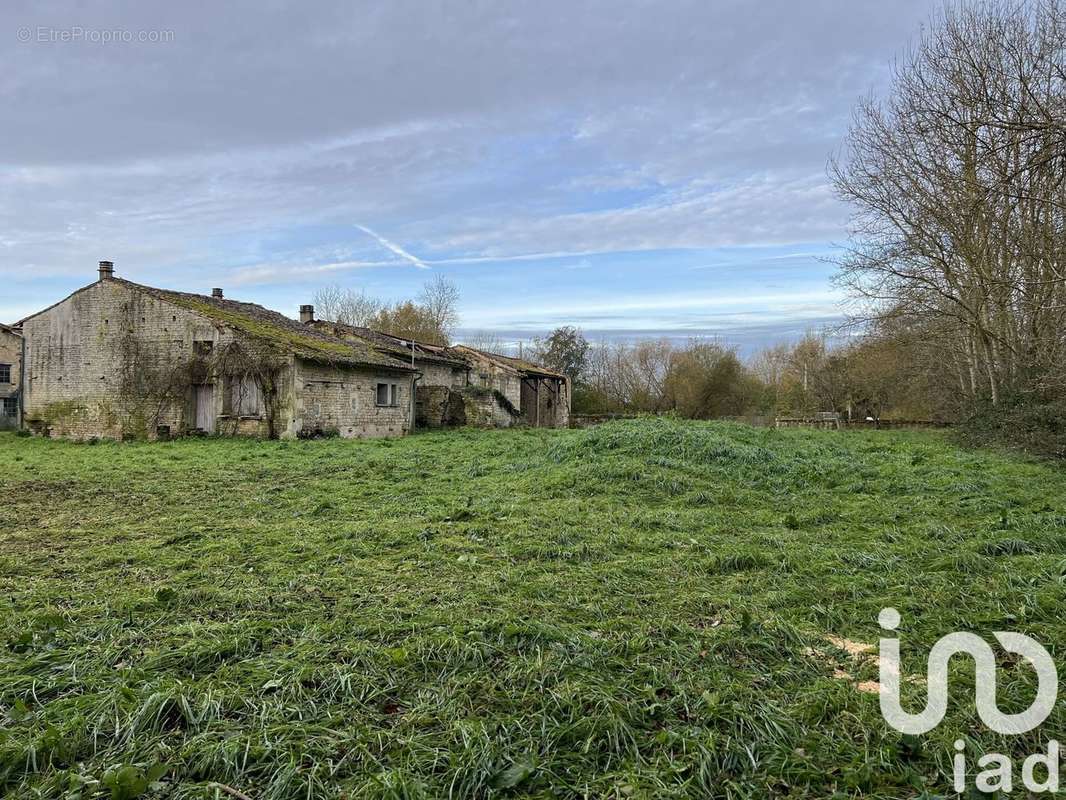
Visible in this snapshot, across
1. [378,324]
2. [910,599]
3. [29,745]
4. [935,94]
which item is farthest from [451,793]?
[378,324]

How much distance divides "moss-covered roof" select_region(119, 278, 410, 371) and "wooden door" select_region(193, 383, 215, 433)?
7.35ft

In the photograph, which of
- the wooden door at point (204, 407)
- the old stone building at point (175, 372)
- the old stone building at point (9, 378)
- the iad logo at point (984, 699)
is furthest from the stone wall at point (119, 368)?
the iad logo at point (984, 699)

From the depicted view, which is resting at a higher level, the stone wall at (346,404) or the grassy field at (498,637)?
the stone wall at (346,404)

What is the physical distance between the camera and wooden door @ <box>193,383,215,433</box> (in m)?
19.3

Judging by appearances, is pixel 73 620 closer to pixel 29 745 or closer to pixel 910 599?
pixel 29 745

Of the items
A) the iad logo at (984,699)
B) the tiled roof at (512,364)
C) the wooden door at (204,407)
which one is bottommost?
the iad logo at (984,699)

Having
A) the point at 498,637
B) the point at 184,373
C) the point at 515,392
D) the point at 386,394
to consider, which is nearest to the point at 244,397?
the point at 184,373

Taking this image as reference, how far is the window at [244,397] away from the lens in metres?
18.8

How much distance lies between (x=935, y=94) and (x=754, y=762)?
18982 mm

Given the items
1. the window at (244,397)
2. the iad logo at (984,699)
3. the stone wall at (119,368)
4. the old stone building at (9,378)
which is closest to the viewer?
the iad logo at (984,699)

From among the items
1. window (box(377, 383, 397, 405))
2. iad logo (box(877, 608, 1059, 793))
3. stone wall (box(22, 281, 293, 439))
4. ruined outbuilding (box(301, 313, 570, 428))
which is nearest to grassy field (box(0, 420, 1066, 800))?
iad logo (box(877, 608, 1059, 793))

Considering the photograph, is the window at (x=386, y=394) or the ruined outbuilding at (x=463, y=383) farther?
the ruined outbuilding at (x=463, y=383)

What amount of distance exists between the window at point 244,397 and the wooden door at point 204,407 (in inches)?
29.0

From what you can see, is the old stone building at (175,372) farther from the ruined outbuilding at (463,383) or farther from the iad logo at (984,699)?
the iad logo at (984,699)
